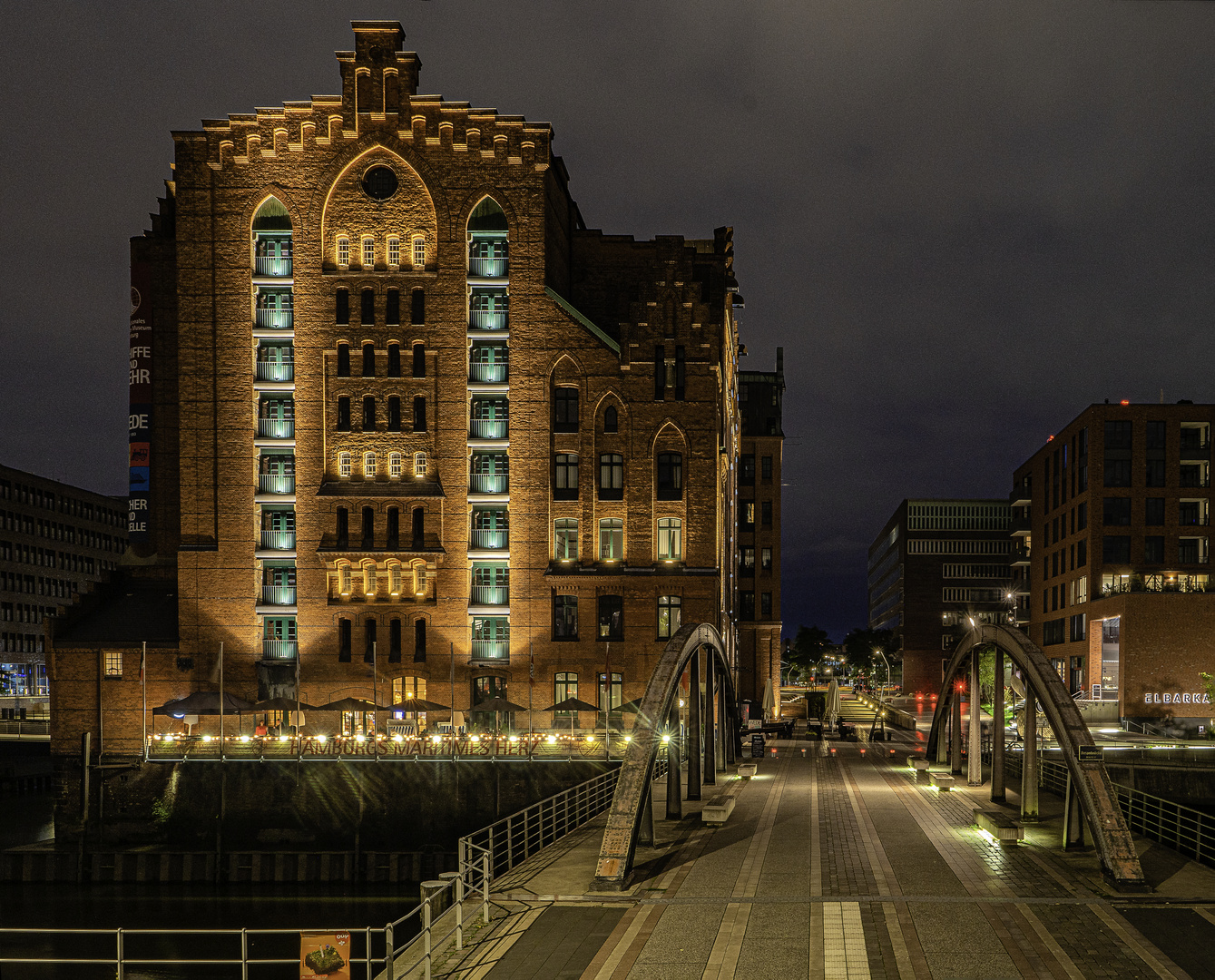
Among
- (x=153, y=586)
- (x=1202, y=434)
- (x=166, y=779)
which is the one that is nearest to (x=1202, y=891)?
(x=166, y=779)

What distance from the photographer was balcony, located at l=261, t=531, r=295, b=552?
6712cm

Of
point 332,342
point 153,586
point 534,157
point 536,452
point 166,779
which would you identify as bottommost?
point 166,779

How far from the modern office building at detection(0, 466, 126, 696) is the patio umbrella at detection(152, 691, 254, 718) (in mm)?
69791

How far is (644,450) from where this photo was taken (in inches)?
2660

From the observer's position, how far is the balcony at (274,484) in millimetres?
67312

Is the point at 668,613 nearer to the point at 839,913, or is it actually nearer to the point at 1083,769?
the point at 1083,769

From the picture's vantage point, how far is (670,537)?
67875mm

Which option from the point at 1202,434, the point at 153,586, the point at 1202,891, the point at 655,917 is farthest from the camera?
the point at 1202,434

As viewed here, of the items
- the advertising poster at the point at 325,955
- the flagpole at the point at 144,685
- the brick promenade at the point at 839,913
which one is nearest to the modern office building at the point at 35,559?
the flagpole at the point at 144,685

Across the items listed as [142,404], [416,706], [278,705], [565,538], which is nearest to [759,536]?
[565,538]

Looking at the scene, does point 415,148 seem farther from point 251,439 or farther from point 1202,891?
point 1202,891

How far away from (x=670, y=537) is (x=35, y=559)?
93339 millimetres

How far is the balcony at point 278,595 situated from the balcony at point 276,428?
27.3 feet

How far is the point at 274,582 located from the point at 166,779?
14.2 meters
